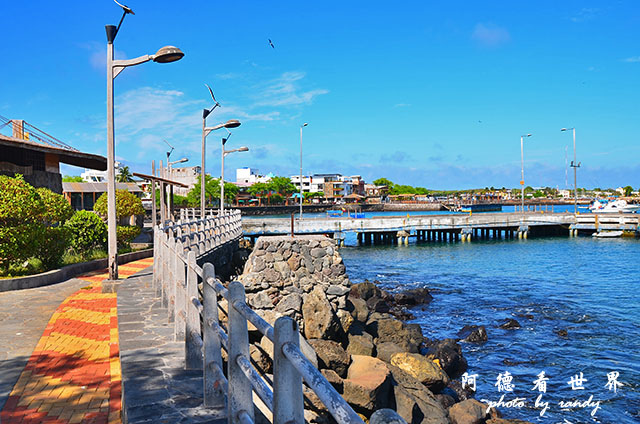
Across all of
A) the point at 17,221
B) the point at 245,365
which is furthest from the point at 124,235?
the point at 245,365

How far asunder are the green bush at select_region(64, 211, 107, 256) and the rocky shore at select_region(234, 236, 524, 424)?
25.9 feet

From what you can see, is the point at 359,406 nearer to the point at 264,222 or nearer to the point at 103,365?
the point at 103,365

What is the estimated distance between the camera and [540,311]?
66.0 feet

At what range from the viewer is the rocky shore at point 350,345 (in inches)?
344

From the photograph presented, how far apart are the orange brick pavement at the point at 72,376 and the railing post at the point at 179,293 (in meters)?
0.90

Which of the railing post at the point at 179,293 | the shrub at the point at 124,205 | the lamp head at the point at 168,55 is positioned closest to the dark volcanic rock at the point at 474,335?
the railing post at the point at 179,293

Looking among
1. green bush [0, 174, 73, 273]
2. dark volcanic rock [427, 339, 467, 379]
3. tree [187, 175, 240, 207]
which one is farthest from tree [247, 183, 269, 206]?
dark volcanic rock [427, 339, 467, 379]

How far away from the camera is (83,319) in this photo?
9.18 m

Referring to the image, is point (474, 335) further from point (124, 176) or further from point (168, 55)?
point (124, 176)

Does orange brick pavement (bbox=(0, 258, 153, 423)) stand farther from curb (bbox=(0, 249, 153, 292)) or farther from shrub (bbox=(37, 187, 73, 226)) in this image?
shrub (bbox=(37, 187, 73, 226))

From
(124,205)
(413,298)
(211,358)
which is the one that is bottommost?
→ (413,298)

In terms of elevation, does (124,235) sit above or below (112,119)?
below

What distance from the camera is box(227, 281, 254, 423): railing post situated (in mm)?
3441

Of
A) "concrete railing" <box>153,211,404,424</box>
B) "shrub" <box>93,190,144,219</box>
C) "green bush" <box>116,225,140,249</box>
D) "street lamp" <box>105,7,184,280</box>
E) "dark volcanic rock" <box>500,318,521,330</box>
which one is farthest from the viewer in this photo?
"shrub" <box>93,190,144,219</box>
